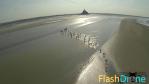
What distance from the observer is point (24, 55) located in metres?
17.4

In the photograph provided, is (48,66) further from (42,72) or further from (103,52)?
(103,52)

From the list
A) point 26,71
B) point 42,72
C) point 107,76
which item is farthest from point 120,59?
point 26,71

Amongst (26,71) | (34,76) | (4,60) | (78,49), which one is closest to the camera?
(34,76)

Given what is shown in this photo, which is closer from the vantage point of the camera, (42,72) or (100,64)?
(42,72)

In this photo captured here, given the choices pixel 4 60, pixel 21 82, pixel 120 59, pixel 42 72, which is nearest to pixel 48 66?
pixel 42 72

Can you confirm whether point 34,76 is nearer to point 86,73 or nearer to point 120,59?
point 86,73

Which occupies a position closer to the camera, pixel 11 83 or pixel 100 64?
pixel 11 83

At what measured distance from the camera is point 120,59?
1439 cm

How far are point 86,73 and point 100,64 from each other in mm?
2123

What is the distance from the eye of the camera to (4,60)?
1620 cm

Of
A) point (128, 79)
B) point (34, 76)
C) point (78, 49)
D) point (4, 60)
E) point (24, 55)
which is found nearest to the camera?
point (128, 79)

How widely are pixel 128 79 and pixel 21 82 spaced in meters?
7.57

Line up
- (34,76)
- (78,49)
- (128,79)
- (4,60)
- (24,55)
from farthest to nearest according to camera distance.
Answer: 1. (78,49)
2. (24,55)
3. (4,60)
4. (34,76)
5. (128,79)

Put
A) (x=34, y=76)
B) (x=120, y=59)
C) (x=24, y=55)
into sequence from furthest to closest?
(x=24, y=55) < (x=120, y=59) < (x=34, y=76)
